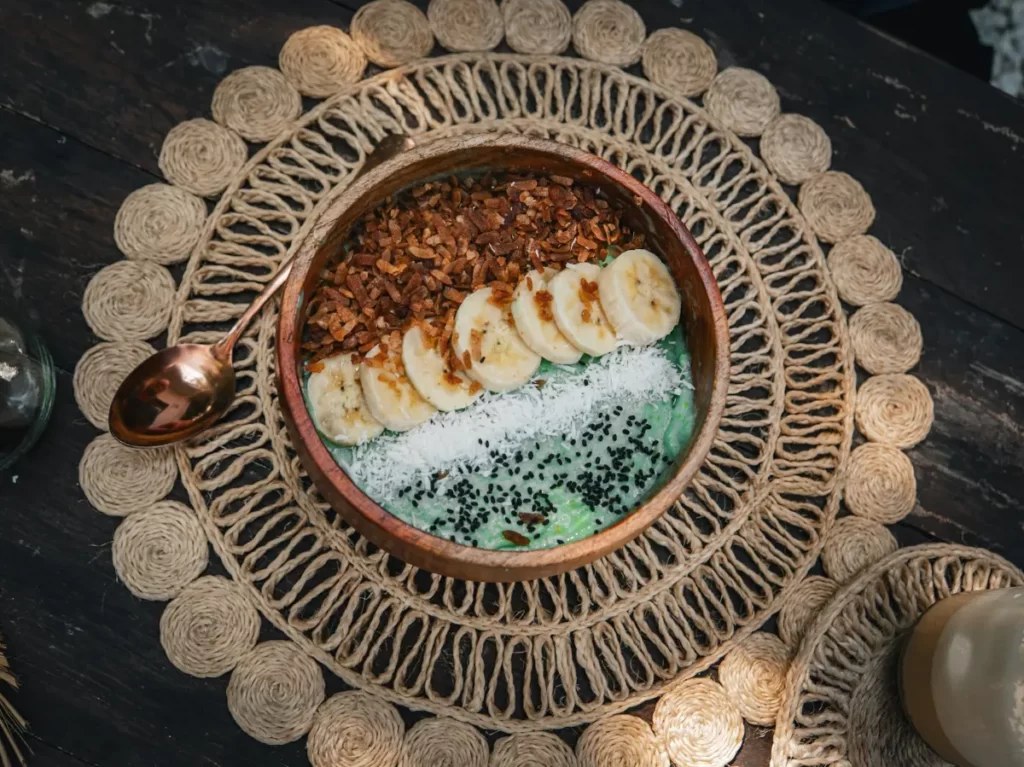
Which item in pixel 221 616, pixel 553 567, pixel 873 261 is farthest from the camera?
pixel 873 261

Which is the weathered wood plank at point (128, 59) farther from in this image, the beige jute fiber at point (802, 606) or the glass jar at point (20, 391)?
the beige jute fiber at point (802, 606)

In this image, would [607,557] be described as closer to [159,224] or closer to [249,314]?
[249,314]

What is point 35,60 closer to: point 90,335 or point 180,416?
point 90,335

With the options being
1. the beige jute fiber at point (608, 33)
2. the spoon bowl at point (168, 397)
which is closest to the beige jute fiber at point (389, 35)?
the beige jute fiber at point (608, 33)

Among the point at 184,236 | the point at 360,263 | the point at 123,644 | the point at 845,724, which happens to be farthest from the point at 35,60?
the point at 845,724

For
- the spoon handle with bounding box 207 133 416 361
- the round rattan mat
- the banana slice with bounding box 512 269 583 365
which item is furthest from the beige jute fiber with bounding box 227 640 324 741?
the round rattan mat

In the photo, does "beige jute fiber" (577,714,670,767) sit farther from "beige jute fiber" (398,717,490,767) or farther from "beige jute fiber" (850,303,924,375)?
"beige jute fiber" (850,303,924,375)

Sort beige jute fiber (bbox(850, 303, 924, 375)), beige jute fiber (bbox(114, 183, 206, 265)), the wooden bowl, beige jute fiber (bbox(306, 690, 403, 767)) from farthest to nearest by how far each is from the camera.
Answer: beige jute fiber (bbox(850, 303, 924, 375)) < beige jute fiber (bbox(114, 183, 206, 265)) < beige jute fiber (bbox(306, 690, 403, 767)) < the wooden bowl

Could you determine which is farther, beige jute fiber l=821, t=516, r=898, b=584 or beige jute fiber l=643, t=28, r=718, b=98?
beige jute fiber l=643, t=28, r=718, b=98
